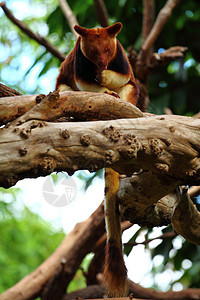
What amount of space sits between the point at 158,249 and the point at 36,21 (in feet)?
18.7

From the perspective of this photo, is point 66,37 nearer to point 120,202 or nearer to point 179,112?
point 179,112

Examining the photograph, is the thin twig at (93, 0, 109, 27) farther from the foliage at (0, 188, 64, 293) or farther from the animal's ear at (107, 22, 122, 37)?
the foliage at (0, 188, 64, 293)

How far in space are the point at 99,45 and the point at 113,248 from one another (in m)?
1.62

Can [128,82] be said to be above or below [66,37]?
above

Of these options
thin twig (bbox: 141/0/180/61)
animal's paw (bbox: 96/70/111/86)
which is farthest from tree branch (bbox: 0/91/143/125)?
thin twig (bbox: 141/0/180/61)

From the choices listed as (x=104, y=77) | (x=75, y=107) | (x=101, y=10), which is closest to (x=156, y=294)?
(x=104, y=77)

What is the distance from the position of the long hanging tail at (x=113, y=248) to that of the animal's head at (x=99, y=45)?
1.01 meters

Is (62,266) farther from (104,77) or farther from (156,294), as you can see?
(104,77)

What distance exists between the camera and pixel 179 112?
568cm

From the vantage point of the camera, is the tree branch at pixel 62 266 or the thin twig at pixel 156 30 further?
the thin twig at pixel 156 30

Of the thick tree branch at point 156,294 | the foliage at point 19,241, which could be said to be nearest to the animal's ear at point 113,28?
the thick tree branch at point 156,294

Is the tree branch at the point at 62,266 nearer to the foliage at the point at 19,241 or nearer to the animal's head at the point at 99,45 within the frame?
the animal's head at the point at 99,45

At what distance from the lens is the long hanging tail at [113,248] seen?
89.3 inches

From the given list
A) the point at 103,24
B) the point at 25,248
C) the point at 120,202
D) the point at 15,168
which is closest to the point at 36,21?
the point at 103,24
